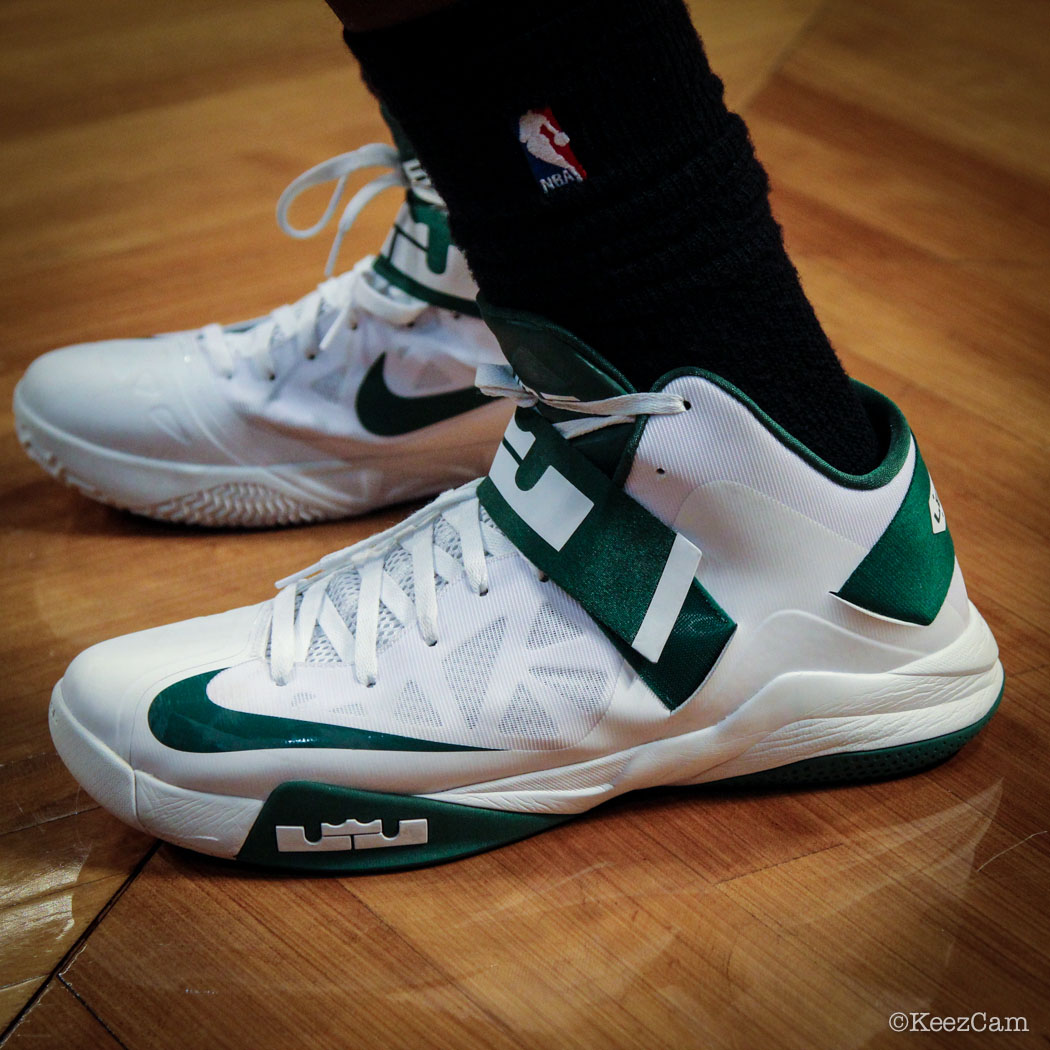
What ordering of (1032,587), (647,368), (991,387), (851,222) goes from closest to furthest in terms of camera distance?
(647,368) < (1032,587) < (991,387) < (851,222)

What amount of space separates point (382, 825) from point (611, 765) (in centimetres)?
13

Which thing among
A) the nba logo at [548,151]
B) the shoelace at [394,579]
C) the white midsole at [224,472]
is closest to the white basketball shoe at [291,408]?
the white midsole at [224,472]

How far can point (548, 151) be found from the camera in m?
0.48

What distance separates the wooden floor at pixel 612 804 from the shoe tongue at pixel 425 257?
189 mm

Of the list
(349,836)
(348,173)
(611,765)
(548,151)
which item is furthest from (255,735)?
(348,173)

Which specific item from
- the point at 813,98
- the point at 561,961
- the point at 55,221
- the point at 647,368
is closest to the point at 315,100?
the point at 55,221

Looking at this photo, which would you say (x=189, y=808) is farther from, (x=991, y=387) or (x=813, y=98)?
(x=813, y=98)


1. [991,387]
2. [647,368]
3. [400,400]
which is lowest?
[991,387]

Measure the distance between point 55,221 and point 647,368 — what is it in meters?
1.00

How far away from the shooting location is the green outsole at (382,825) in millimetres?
564

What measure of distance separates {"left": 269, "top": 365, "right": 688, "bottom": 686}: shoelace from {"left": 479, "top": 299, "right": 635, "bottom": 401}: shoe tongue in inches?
0.4

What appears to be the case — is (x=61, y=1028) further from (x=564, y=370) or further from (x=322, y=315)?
(x=322, y=315)

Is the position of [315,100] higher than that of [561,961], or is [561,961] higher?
[315,100]

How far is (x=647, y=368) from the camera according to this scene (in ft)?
1.73
